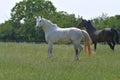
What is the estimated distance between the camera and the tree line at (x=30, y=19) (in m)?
73.9

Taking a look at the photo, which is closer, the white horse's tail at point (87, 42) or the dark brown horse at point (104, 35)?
the white horse's tail at point (87, 42)

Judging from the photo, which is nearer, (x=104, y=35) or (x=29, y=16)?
(x=104, y=35)

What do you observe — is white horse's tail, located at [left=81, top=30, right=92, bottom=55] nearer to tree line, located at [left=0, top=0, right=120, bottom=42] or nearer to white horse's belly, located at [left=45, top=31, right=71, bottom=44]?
white horse's belly, located at [left=45, top=31, right=71, bottom=44]

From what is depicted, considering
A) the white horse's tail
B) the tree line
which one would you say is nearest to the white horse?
the white horse's tail

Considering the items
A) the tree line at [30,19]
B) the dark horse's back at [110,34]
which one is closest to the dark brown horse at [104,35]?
the dark horse's back at [110,34]

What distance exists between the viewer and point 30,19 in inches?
2901

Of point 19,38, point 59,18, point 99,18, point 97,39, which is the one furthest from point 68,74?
point 99,18

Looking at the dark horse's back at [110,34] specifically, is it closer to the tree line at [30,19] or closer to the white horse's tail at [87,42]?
the white horse's tail at [87,42]

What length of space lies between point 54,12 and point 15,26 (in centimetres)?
821

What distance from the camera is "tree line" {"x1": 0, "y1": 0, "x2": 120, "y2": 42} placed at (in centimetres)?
7394

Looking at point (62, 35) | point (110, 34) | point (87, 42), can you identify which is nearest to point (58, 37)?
point (62, 35)

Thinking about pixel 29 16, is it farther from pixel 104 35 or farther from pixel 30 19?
pixel 104 35

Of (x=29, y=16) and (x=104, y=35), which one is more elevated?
(x=29, y=16)

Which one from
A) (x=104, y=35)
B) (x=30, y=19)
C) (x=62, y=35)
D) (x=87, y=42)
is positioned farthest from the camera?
(x=30, y=19)
